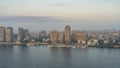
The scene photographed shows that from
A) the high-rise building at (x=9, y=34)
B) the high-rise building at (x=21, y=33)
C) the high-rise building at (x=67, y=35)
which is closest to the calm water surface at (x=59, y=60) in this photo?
the high-rise building at (x=67, y=35)

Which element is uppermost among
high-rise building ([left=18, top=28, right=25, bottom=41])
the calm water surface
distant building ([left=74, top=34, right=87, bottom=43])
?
high-rise building ([left=18, top=28, right=25, bottom=41])

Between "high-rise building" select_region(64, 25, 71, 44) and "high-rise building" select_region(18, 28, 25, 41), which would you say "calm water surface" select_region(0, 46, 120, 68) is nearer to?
"high-rise building" select_region(64, 25, 71, 44)

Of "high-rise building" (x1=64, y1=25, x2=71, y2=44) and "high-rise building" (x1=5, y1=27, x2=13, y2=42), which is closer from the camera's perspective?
"high-rise building" (x1=64, y1=25, x2=71, y2=44)

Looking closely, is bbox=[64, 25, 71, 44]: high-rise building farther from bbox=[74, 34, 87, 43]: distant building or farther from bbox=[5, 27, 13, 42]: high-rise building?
bbox=[5, 27, 13, 42]: high-rise building

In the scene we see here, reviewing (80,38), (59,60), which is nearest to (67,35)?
(80,38)

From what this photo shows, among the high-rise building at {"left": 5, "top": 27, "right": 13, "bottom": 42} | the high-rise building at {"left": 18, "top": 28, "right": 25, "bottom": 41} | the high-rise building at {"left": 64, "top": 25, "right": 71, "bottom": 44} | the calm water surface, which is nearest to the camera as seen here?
the calm water surface

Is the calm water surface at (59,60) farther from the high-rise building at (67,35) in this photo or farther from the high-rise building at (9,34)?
the high-rise building at (9,34)

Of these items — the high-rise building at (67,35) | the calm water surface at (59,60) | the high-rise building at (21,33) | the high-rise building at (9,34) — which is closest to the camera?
the calm water surface at (59,60)

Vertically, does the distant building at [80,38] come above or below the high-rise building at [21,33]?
below

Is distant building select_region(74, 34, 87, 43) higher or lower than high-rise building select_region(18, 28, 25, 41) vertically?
lower

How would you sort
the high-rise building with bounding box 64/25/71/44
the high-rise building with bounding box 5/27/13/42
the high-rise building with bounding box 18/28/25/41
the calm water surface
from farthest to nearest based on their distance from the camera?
the high-rise building with bounding box 18/28/25/41, the high-rise building with bounding box 5/27/13/42, the high-rise building with bounding box 64/25/71/44, the calm water surface

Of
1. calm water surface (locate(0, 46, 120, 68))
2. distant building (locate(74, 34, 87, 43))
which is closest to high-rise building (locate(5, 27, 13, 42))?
distant building (locate(74, 34, 87, 43))
